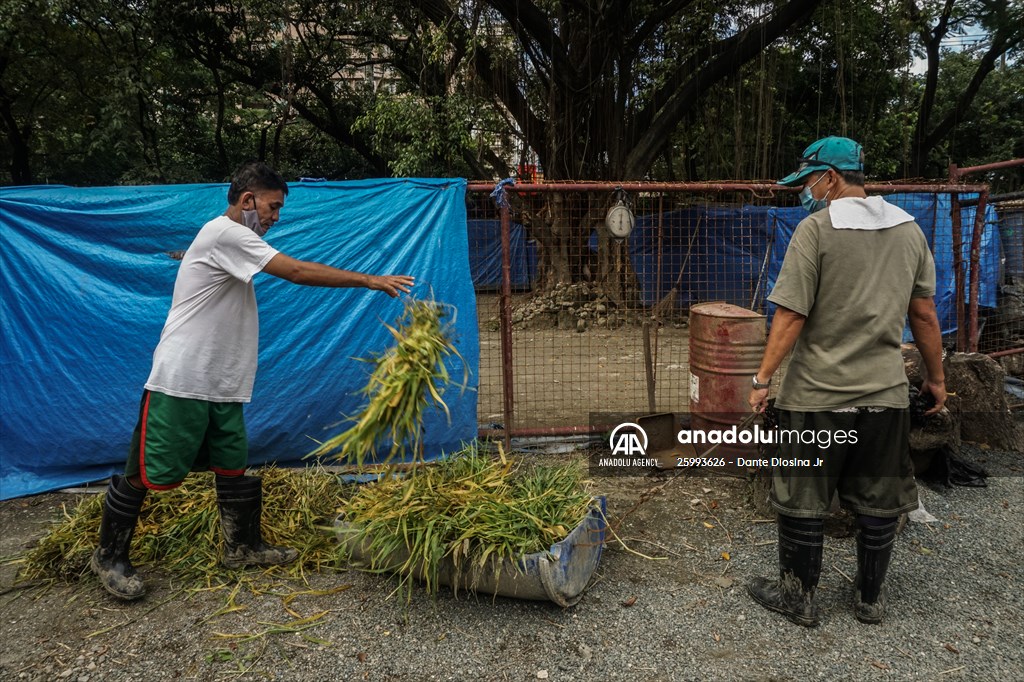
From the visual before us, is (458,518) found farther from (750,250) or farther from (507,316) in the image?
(750,250)

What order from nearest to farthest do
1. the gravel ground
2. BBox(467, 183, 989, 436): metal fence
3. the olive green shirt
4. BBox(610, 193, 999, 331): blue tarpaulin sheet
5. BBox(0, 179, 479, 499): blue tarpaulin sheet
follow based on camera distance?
1. the gravel ground
2. the olive green shirt
3. BBox(0, 179, 479, 499): blue tarpaulin sheet
4. BBox(467, 183, 989, 436): metal fence
5. BBox(610, 193, 999, 331): blue tarpaulin sheet

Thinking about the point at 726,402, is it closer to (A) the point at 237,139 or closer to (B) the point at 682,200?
(B) the point at 682,200

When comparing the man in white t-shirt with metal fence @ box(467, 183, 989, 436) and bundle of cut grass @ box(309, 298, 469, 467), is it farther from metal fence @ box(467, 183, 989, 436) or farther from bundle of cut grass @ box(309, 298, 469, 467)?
metal fence @ box(467, 183, 989, 436)

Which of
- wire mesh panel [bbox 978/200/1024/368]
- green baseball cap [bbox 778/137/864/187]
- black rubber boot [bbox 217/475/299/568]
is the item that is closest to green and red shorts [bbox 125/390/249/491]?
black rubber boot [bbox 217/475/299/568]

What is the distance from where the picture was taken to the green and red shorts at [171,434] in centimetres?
303

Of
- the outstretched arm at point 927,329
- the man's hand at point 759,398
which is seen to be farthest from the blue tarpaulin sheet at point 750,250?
the man's hand at point 759,398

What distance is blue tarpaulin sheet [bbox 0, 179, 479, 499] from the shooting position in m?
4.20

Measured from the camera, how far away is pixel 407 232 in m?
4.53

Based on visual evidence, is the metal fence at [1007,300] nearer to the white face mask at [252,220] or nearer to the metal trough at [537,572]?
the metal trough at [537,572]

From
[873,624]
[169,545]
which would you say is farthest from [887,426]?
[169,545]

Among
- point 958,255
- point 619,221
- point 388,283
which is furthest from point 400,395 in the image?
point 958,255

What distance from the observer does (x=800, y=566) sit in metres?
2.88

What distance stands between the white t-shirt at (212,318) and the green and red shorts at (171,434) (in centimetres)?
6

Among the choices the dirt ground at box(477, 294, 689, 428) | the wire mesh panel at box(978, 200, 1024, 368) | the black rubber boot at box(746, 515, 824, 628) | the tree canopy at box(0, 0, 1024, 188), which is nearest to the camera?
the black rubber boot at box(746, 515, 824, 628)
